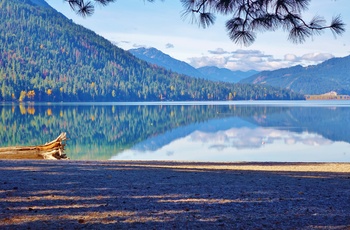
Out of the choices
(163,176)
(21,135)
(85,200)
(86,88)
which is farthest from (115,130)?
(86,88)

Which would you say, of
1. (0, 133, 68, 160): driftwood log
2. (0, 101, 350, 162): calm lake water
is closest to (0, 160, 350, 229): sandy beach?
(0, 133, 68, 160): driftwood log

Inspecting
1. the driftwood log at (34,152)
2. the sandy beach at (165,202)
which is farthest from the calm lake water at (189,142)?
the sandy beach at (165,202)

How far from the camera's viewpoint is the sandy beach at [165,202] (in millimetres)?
7121

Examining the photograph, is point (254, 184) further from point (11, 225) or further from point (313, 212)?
point (11, 225)

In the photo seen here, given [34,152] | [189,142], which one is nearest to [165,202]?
[34,152]

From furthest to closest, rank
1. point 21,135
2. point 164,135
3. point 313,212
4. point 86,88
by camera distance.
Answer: point 86,88, point 164,135, point 21,135, point 313,212

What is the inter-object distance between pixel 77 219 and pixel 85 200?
1264 millimetres

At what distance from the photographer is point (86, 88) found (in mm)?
191750

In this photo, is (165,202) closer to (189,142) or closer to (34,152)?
(34,152)

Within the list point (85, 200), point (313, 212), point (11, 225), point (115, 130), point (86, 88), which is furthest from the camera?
point (86, 88)

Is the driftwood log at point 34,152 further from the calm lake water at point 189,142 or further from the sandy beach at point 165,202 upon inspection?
the calm lake water at point 189,142

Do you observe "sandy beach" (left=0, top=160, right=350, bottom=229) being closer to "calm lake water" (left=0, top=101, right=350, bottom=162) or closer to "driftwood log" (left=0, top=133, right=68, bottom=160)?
"driftwood log" (left=0, top=133, right=68, bottom=160)

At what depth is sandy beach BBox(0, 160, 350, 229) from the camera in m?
7.12

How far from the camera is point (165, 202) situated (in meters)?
8.45
